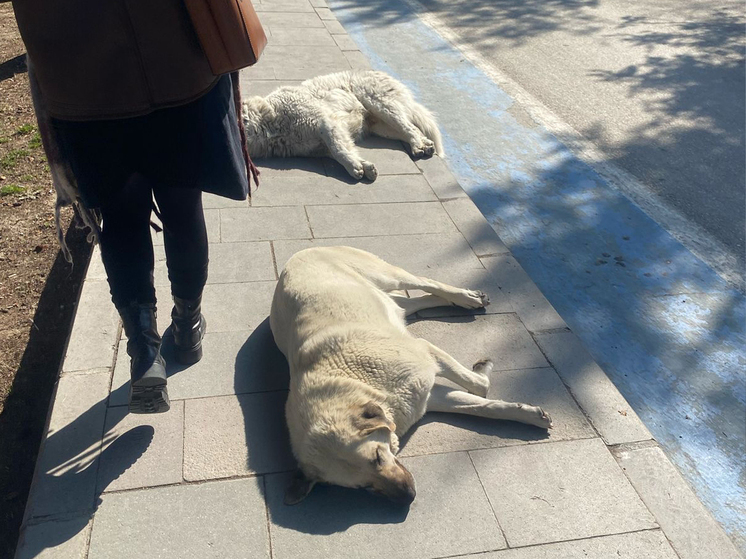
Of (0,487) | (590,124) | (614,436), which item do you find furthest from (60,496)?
(590,124)

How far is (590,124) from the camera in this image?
646cm

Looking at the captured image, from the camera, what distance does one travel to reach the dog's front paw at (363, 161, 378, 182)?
5270 millimetres

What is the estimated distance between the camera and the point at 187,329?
3.16 meters

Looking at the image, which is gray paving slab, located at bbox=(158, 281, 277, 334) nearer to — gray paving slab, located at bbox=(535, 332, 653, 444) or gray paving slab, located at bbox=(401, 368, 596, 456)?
gray paving slab, located at bbox=(401, 368, 596, 456)

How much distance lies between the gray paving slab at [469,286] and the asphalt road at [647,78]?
70.5 inches

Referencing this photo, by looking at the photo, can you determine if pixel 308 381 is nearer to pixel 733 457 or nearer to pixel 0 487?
pixel 0 487

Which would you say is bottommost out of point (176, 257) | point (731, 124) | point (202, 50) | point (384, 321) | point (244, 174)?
point (731, 124)

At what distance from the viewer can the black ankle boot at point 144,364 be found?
270 cm

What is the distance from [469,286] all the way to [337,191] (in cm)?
161

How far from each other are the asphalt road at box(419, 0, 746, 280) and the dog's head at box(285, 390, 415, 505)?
10.5 feet

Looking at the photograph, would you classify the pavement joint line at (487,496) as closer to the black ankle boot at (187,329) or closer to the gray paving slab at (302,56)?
the black ankle boot at (187,329)

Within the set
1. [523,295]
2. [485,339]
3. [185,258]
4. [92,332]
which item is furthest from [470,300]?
[92,332]

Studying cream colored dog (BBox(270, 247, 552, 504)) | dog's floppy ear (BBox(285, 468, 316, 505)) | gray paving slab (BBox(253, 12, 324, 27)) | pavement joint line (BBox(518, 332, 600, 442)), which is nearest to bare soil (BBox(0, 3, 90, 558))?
dog's floppy ear (BBox(285, 468, 316, 505))

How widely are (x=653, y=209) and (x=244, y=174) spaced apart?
12.0 feet
